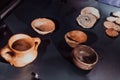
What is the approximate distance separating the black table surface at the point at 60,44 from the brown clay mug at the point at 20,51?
18 millimetres

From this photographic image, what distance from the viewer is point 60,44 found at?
0.74 meters

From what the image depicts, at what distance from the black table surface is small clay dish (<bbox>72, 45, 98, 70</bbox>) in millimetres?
24

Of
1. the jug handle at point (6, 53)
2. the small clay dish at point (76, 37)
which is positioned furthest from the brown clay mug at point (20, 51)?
the small clay dish at point (76, 37)

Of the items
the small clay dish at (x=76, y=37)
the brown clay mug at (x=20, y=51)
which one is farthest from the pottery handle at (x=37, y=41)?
the small clay dish at (x=76, y=37)

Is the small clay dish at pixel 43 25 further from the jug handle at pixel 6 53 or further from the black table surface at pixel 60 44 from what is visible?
the jug handle at pixel 6 53

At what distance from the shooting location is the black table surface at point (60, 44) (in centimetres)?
65

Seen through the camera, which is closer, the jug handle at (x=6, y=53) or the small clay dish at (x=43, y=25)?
the jug handle at (x=6, y=53)

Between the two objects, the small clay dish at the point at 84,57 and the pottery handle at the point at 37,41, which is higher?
the pottery handle at the point at 37,41

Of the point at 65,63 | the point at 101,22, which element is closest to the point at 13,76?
the point at 65,63

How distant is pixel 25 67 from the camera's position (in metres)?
0.66

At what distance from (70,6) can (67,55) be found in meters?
0.27

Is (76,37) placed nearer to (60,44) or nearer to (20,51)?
(60,44)

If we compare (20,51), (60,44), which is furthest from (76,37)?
(20,51)

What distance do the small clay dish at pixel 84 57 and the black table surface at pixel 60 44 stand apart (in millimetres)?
24
